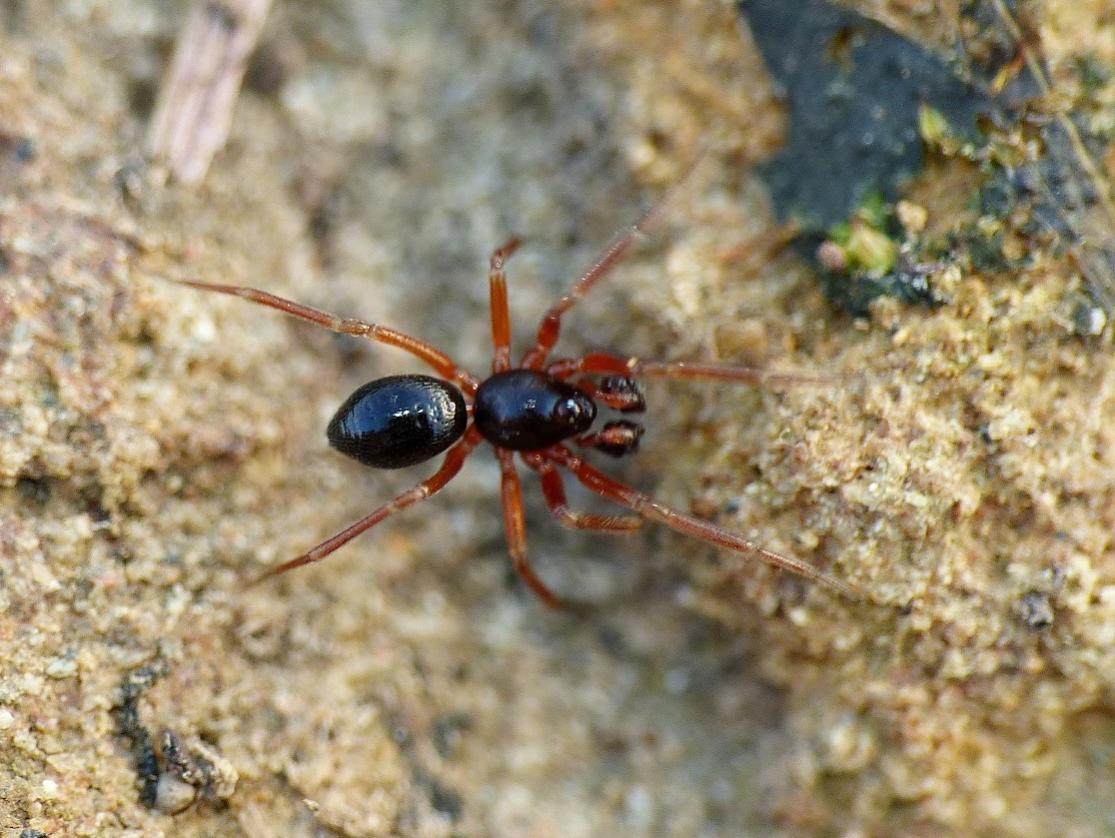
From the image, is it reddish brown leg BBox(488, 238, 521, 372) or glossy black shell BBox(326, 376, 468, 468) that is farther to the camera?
reddish brown leg BBox(488, 238, 521, 372)

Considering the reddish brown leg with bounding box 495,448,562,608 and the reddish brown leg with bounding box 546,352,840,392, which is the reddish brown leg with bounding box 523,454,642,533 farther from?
the reddish brown leg with bounding box 546,352,840,392

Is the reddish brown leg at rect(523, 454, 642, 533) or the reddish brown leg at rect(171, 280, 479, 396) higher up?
the reddish brown leg at rect(171, 280, 479, 396)

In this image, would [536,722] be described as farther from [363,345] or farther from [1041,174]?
[1041,174]

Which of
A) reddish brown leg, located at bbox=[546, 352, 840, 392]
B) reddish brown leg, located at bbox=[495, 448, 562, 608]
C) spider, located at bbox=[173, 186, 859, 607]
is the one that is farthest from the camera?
reddish brown leg, located at bbox=[495, 448, 562, 608]

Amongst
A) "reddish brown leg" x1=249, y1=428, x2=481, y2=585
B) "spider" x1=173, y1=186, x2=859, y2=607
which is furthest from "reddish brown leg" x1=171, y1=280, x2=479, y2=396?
"reddish brown leg" x1=249, y1=428, x2=481, y2=585

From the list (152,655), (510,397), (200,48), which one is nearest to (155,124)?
(200,48)

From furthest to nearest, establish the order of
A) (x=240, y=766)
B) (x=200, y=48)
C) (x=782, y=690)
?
(x=200, y=48) < (x=782, y=690) < (x=240, y=766)

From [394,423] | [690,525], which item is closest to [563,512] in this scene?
[690,525]
